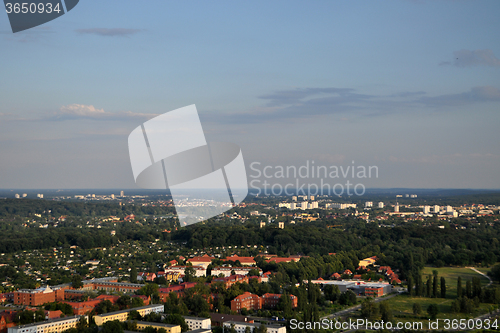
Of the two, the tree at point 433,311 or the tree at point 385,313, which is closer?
the tree at point 385,313

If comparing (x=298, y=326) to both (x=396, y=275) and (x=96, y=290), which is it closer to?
(x=96, y=290)

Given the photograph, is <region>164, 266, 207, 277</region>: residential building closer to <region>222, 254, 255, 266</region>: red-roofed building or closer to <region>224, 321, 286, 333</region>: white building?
<region>222, 254, 255, 266</region>: red-roofed building

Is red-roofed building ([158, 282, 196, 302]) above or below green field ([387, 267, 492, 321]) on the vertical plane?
above

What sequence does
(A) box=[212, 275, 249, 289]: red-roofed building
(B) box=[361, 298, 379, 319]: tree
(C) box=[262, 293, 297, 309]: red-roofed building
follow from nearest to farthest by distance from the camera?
(B) box=[361, 298, 379, 319]: tree, (C) box=[262, 293, 297, 309]: red-roofed building, (A) box=[212, 275, 249, 289]: red-roofed building

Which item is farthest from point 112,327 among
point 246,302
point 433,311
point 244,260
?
point 244,260

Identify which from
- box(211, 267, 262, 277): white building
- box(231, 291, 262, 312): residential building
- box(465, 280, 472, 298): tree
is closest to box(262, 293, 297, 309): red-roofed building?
box(231, 291, 262, 312): residential building

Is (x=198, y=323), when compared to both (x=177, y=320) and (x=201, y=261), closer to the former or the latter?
(x=177, y=320)

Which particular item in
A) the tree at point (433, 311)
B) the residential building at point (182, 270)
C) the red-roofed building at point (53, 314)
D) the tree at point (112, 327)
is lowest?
the residential building at point (182, 270)

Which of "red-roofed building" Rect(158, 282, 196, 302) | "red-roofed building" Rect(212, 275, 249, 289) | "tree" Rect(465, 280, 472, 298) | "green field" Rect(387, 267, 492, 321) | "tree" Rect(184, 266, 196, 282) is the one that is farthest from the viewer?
"tree" Rect(184, 266, 196, 282)

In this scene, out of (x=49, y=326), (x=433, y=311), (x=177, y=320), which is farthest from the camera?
(x=433, y=311)

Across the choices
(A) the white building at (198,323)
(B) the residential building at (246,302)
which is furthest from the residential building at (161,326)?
(B) the residential building at (246,302)

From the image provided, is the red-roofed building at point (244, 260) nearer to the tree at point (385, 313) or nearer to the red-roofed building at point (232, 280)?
the red-roofed building at point (232, 280)
